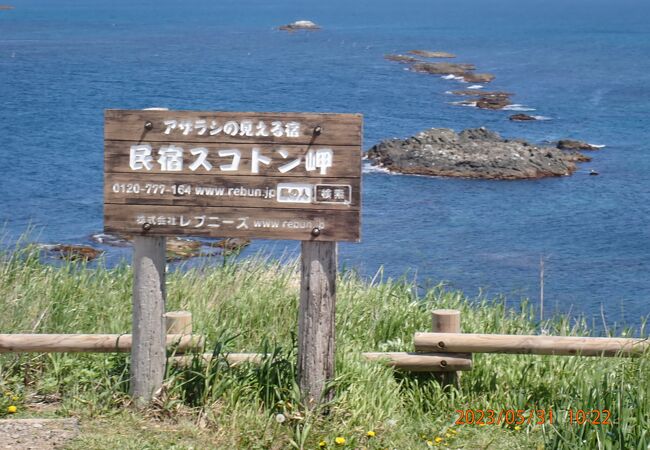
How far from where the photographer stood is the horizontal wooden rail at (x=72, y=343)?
23.0 feet

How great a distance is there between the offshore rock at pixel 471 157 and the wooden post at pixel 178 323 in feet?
118

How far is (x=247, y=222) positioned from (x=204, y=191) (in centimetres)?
36

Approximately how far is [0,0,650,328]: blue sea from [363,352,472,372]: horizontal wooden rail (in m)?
2.54

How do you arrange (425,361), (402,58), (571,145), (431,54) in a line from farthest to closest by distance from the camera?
(431,54) < (402,58) < (571,145) < (425,361)

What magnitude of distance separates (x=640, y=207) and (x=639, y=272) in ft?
29.2

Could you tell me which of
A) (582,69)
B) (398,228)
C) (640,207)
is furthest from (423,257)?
(582,69)

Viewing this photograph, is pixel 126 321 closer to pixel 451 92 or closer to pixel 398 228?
pixel 398 228

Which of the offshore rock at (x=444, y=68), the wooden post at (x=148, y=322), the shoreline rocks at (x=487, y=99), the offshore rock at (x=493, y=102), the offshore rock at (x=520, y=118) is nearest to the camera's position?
the wooden post at (x=148, y=322)

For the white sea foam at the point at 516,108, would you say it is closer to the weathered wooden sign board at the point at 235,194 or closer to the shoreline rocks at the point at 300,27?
the weathered wooden sign board at the point at 235,194

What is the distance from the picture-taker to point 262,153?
6.80 metres

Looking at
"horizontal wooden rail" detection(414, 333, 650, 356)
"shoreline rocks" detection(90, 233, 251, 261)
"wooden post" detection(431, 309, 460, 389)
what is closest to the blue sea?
"shoreline rocks" detection(90, 233, 251, 261)

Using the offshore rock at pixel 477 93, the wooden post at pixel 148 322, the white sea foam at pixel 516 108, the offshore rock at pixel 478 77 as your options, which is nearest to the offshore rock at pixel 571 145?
the white sea foam at pixel 516 108

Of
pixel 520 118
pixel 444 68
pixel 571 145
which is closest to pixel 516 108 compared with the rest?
pixel 520 118
